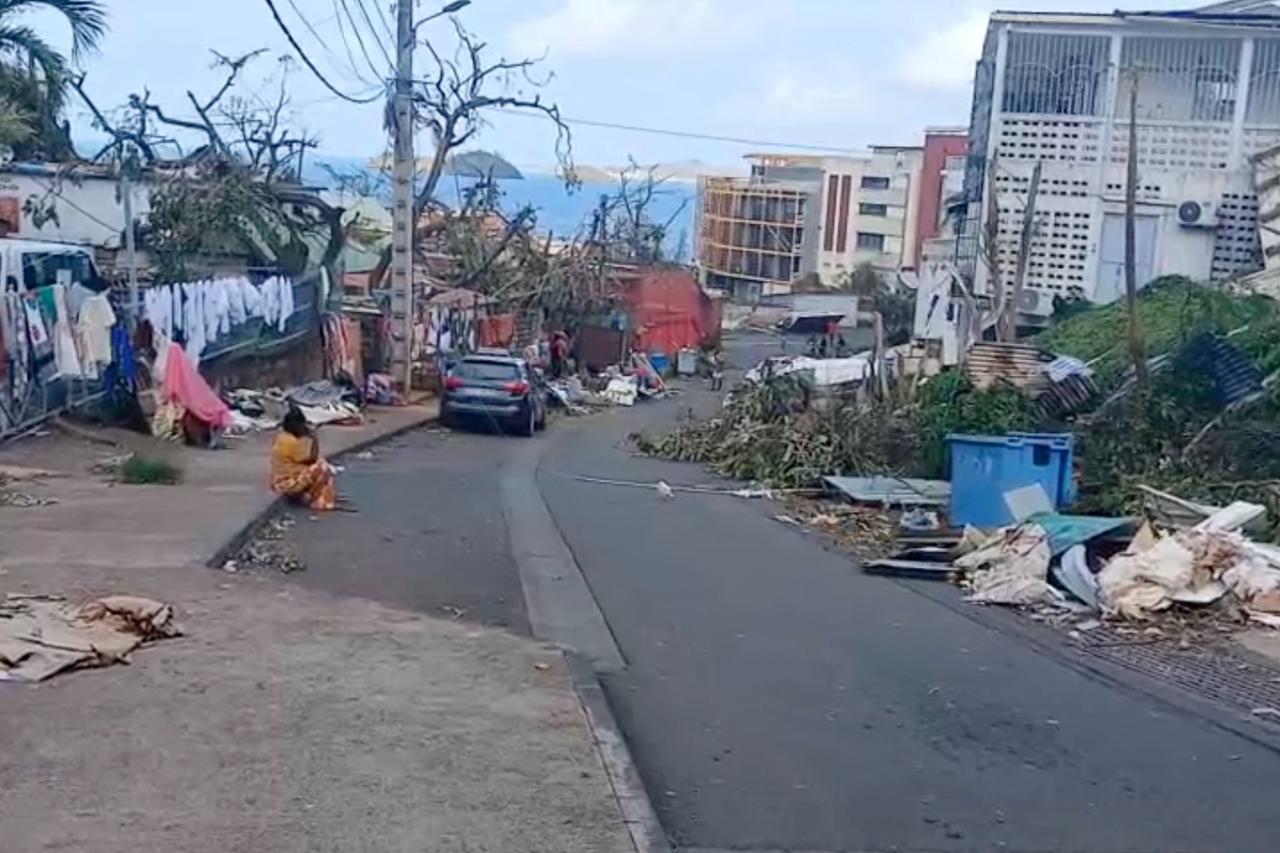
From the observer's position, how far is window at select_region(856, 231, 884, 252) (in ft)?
357

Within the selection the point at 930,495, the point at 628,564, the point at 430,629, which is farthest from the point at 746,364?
the point at 430,629

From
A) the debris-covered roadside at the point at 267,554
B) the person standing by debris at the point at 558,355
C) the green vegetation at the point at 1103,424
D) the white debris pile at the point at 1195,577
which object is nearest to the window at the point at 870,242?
the person standing by debris at the point at 558,355

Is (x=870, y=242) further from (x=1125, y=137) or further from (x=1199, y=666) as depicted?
(x=1199, y=666)

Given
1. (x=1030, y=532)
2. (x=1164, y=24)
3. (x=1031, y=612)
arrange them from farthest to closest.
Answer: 1. (x=1164, y=24)
2. (x=1030, y=532)
3. (x=1031, y=612)

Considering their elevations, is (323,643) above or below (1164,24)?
below

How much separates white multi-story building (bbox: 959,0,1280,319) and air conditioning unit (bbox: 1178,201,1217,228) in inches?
1.1

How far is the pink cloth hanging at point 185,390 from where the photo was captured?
22031mm

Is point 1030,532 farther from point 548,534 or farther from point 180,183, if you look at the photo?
point 180,183

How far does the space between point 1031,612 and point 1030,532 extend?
1.53m

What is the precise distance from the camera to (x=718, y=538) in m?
17.6

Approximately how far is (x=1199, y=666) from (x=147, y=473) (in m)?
11.1

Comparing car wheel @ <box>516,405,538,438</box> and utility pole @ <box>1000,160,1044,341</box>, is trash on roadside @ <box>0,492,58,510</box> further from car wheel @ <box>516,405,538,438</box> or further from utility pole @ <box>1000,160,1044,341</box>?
utility pole @ <box>1000,160,1044,341</box>

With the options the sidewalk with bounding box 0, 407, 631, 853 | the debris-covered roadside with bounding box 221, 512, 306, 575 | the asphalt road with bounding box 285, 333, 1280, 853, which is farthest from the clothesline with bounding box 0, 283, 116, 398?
the sidewalk with bounding box 0, 407, 631, 853

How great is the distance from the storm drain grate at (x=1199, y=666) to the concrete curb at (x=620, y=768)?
3.90m
